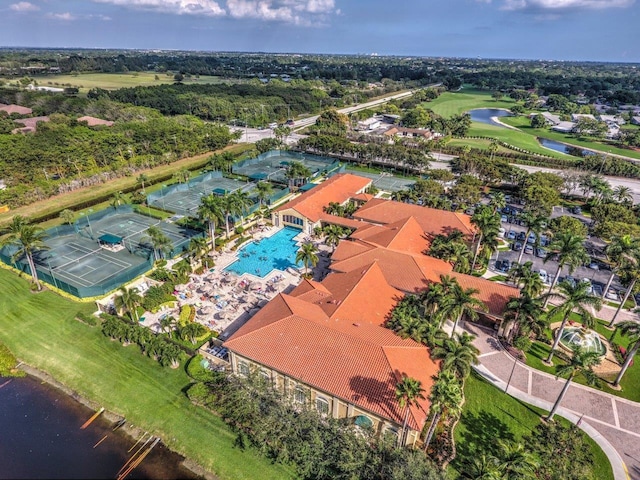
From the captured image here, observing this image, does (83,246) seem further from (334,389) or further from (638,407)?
(638,407)

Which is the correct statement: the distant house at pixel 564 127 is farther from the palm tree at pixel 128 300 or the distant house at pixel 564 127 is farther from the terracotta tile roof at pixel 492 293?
the palm tree at pixel 128 300

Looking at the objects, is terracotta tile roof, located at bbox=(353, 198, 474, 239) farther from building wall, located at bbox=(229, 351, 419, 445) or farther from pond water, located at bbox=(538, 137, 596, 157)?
pond water, located at bbox=(538, 137, 596, 157)

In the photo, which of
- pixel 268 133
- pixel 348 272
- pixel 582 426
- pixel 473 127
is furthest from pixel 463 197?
pixel 473 127

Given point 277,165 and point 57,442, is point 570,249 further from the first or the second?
point 277,165

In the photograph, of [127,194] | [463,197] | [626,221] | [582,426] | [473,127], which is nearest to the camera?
[582,426]

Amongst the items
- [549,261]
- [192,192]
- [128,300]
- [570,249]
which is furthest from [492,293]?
[192,192]

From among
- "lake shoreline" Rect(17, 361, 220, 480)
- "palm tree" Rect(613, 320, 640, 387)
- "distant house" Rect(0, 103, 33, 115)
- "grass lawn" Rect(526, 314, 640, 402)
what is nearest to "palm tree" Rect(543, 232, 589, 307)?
"grass lawn" Rect(526, 314, 640, 402)

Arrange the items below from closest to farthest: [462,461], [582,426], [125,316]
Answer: [462,461], [582,426], [125,316]

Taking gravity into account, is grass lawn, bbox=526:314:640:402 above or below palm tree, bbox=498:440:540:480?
below
